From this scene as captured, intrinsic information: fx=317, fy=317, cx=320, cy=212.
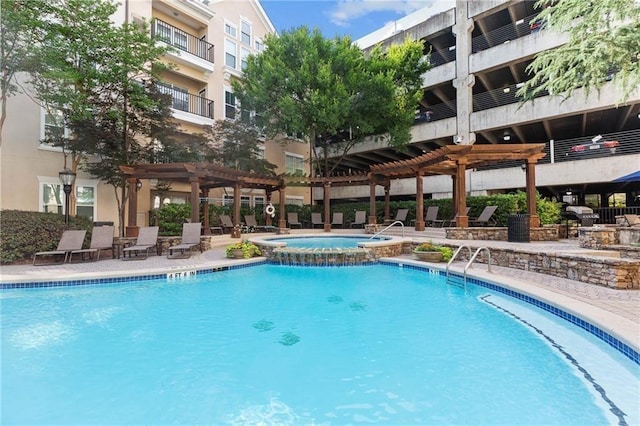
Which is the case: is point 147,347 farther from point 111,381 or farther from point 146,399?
point 146,399

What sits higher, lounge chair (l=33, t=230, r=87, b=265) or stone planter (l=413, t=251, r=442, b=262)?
lounge chair (l=33, t=230, r=87, b=265)

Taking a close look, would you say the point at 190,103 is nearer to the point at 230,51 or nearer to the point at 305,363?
the point at 230,51

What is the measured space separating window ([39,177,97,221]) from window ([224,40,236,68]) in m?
10.7

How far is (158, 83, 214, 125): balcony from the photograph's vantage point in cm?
1603

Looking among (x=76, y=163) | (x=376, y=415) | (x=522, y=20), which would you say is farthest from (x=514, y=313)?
(x=522, y=20)

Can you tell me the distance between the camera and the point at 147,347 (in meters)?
4.01

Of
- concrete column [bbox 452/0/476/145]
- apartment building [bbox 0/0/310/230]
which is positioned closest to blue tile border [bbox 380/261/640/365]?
concrete column [bbox 452/0/476/145]

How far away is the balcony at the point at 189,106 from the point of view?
1603cm

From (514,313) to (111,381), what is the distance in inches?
216

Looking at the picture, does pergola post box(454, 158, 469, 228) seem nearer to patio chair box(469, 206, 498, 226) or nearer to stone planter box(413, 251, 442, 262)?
patio chair box(469, 206, 498, 226)

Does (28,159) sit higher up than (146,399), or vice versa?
(28,159)

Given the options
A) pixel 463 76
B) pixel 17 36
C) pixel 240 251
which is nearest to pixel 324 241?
pixel 240 251

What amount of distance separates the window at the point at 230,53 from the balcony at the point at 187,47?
1.15 meters

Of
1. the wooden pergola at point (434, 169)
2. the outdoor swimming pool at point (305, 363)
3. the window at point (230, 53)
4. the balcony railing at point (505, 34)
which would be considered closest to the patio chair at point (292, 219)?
the wooden pergola at point (434, 169)
